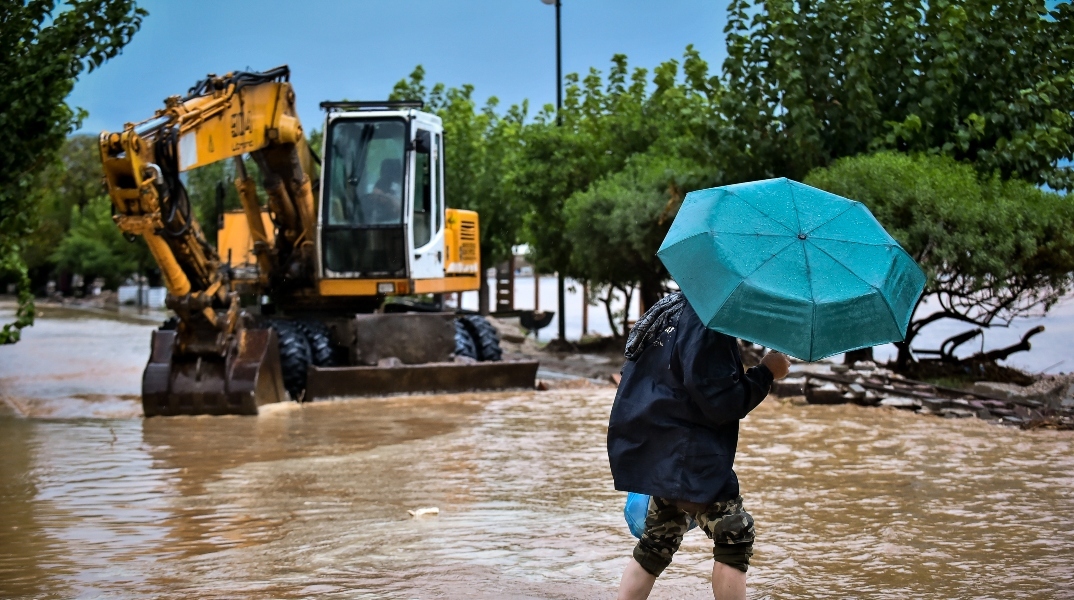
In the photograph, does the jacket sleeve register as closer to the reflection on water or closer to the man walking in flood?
the man walking in flood

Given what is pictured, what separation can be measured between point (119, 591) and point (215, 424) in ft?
23.6

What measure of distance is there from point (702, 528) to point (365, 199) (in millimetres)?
12704

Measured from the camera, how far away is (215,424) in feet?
42.3

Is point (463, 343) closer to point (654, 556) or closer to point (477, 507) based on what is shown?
point (477, 507)

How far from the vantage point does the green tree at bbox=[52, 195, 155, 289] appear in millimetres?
63844

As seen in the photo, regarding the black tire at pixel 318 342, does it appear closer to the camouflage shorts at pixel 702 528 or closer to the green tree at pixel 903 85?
the green tree at pixel 903 85

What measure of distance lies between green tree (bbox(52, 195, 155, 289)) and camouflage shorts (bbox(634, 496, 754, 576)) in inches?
2302

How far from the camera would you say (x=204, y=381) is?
541 inches

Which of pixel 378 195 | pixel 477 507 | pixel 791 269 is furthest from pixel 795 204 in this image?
pixel 378 195

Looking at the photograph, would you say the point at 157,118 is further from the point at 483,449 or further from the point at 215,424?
the point at 483,449

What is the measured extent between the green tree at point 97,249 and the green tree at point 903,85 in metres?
47.0

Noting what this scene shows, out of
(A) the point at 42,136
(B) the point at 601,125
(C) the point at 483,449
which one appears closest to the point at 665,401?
(C) the point at 483,449

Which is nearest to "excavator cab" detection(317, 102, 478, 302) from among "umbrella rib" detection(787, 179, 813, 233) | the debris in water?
the debris in water

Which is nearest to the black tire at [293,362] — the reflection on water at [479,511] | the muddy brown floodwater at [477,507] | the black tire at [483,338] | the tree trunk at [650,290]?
the muddy brown floodwater at [477,507]
